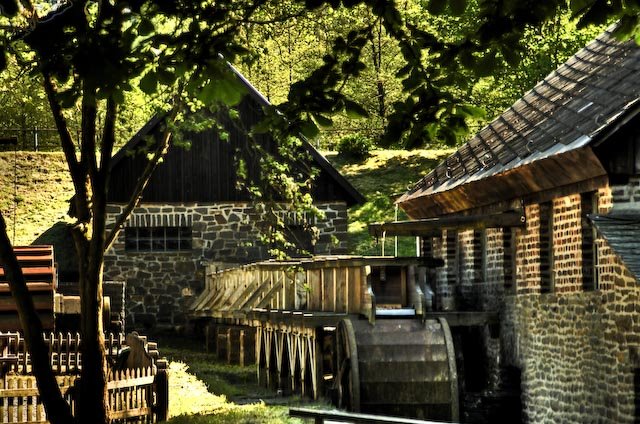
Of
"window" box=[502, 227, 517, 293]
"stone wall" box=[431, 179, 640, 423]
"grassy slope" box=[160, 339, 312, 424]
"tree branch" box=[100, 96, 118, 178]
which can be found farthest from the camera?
"window" box=[502, 227, 517, 293]

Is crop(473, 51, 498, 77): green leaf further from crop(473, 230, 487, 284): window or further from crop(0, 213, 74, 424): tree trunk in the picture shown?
crop(473, 230, 487, 284): window

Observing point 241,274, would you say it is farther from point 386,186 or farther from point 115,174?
point 386,186

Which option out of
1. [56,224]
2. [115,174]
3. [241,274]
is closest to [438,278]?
[241,274]

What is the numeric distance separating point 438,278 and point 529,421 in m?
6.62

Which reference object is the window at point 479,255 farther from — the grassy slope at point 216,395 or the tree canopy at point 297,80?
the tree canopy at point 297,80

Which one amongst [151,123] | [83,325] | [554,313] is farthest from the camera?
[151,123]

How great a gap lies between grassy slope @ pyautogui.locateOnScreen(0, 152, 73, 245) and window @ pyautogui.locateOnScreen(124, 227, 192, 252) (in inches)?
197

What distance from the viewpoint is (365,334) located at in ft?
63.0

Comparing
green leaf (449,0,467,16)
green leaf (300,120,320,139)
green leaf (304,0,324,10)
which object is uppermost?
green leaf (304,0,324,10)

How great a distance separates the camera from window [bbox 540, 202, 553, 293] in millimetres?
A: 19828

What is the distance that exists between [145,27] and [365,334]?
39.8 feet

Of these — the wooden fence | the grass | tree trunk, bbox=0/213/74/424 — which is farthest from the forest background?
tree trunk, bbox=0/213/74/424

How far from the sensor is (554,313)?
19.1 meters

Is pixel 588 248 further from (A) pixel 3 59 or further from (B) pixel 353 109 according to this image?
(A) pixel 3 59
